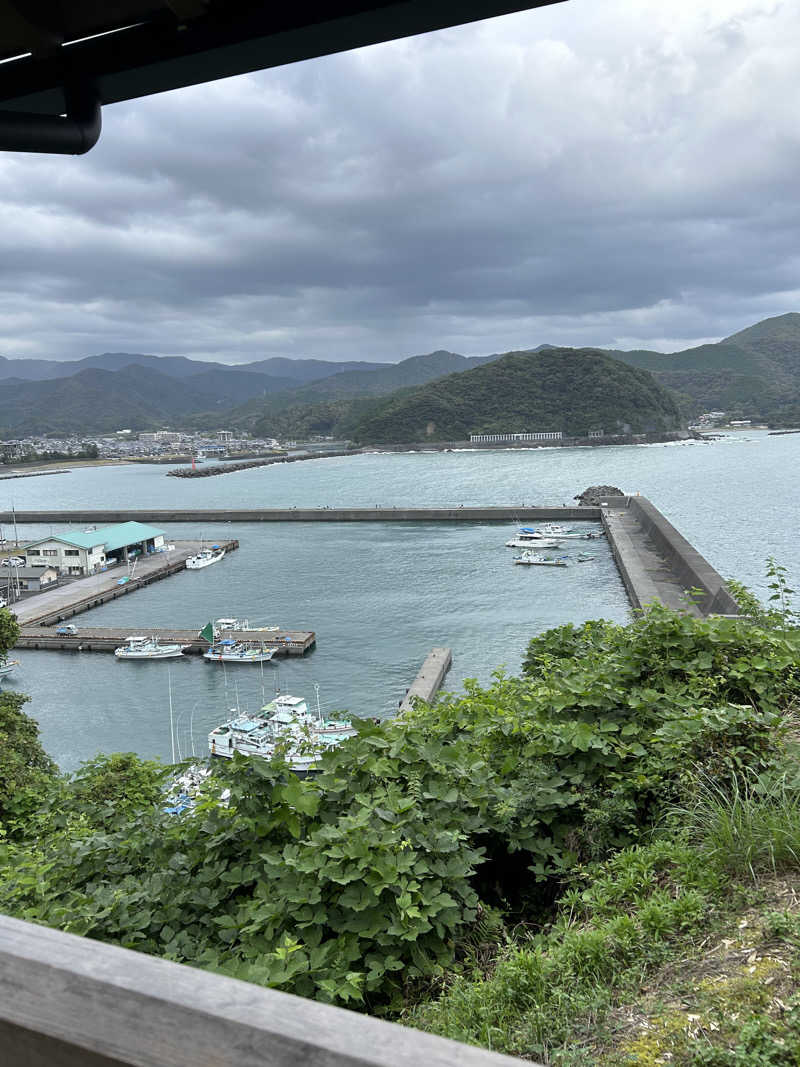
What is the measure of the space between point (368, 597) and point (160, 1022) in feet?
79.2

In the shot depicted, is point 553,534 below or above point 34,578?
above

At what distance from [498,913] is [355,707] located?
13038 millimetres

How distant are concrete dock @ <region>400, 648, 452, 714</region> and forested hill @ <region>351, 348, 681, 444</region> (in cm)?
8020

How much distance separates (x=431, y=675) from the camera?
15180mm

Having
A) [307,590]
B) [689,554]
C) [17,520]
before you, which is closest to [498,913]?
[689,554]

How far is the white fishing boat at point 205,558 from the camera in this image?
105 feet

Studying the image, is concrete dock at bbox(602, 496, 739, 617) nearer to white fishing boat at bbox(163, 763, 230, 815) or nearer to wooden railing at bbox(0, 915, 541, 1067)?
white fishing boat at bbox(163, 763, 230, 815)

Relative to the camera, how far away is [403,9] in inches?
46.7

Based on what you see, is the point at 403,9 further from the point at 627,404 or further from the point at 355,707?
the point at 627,404

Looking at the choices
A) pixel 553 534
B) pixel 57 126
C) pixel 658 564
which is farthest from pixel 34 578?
pixel 57 126

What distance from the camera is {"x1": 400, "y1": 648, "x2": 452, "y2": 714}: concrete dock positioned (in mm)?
13945

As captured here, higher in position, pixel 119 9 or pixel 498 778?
pixel 119 9

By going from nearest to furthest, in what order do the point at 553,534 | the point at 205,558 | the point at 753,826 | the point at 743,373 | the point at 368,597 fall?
the point at 753,826 → the point at 368,597 → the point at 205,558 → the point at 553,534 → the point at 743,373

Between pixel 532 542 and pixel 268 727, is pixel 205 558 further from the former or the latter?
pixel 268 727
